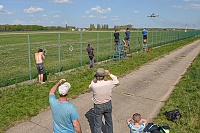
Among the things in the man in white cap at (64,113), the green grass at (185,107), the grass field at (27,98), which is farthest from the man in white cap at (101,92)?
the grass field at (27,98)

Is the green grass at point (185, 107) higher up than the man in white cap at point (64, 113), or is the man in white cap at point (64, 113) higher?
the man in white cap at point (64, 113)

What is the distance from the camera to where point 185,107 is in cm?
591

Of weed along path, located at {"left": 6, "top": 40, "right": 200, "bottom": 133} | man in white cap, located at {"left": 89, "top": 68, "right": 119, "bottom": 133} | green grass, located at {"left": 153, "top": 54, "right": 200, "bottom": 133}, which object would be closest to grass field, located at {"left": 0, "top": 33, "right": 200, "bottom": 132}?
weed along path, located at {"left": 6, "top": 40, "right": 200, "bottom": 133}

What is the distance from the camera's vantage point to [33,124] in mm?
5020

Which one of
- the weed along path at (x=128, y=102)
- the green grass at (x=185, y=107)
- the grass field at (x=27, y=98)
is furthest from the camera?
the grass field at (x=27, y=98)

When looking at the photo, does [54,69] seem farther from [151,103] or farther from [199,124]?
[199,124]

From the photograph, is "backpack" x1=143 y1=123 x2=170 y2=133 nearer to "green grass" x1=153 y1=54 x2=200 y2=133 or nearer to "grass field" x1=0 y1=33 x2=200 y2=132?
"green grass" x1=153 y1=54 x2=200 y2=133

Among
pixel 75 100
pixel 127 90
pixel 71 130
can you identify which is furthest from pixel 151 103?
pixel 71 130

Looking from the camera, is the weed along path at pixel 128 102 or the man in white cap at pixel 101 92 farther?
the weed along path at pixel 128 102

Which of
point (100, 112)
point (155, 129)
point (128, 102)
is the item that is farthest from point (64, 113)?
point (128, 102)

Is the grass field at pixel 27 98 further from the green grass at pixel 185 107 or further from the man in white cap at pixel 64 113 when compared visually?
the green grass at pixel 185 107

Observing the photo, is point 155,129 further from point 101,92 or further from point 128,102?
point 128,102

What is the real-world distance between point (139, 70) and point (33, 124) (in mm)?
7886

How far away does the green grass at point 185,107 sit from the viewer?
483cm
